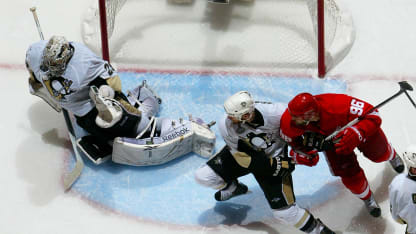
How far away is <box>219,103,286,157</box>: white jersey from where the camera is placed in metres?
2.52

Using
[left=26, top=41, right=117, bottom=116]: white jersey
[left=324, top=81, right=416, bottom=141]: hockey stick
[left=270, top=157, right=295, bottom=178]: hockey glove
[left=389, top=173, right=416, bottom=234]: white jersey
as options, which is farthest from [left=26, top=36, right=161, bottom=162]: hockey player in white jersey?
[left=389, top=173, right=416, bottom=234]: white jersey

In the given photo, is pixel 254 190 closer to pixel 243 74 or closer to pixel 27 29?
pixel 243 74

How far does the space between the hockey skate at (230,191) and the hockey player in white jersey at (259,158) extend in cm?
10

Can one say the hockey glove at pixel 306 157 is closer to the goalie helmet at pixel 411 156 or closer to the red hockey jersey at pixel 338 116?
the red hockey jersey at pixel 338 116

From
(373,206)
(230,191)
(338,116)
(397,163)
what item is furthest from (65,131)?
(397,163)

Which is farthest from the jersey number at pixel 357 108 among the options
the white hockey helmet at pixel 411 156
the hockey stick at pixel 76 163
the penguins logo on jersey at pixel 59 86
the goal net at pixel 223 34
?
the hockey stick at pixel 76 163

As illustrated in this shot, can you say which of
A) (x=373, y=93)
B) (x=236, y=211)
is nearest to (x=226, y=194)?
(x=236, y=211)

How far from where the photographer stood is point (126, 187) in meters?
3.08

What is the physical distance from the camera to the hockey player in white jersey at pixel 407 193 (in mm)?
2314

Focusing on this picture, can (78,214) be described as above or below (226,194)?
below

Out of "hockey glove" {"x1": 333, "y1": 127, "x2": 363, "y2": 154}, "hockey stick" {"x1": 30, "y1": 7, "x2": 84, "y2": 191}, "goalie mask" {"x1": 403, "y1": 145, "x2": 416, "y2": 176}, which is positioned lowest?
"hockey stick" {"x1": 30, "y1": 7, "x2": 84, "y2": 191}

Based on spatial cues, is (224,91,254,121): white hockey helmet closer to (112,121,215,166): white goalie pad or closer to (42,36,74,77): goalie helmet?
(112,121,215,166): white goalie pad

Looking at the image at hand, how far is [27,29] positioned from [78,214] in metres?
1.62

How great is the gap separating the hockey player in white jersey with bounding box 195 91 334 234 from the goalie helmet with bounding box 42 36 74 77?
2.87 feet
